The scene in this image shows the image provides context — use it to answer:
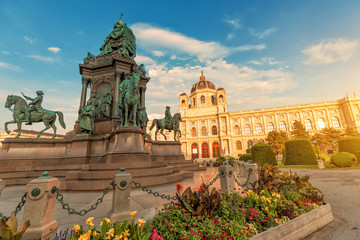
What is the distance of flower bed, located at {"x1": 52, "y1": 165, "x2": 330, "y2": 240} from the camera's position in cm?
225

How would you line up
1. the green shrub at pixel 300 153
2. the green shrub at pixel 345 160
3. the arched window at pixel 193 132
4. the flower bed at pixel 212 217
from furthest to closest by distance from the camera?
the arched window at pixel 193 132
the green shrub at pixel 300 153
the green shrub at pixel 345 160
the flower bed at pixel 212 217

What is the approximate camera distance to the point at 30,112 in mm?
9648

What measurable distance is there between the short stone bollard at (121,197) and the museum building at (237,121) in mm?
51438

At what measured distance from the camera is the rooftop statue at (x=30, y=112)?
9367mm

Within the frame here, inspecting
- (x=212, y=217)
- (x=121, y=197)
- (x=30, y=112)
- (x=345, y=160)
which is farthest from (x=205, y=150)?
(x=121, y=197)

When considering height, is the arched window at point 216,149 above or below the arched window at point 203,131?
below

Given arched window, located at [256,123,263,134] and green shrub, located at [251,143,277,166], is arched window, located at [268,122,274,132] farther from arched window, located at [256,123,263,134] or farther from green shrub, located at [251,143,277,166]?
green shrub, located at [251,143,277,166]

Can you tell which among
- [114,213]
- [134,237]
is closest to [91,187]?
[114,213]

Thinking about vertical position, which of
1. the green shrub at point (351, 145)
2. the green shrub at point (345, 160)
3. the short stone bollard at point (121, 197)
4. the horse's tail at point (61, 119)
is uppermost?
the horse's tail at point (61, 119)

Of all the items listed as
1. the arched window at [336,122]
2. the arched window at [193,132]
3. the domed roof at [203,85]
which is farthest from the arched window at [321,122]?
the arched window at [193,132]

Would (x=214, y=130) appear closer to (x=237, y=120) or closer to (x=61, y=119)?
(x=237, y=120)

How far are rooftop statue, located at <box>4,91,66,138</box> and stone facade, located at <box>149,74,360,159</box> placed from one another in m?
45.0

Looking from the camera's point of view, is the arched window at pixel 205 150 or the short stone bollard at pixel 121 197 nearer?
the short stone bollard at pixel 121 197

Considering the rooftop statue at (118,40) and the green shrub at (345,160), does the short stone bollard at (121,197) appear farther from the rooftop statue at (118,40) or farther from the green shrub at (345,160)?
the green shrub at (345,160)
